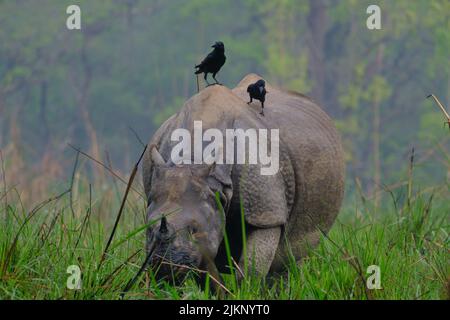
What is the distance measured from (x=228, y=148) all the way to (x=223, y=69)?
28930mm

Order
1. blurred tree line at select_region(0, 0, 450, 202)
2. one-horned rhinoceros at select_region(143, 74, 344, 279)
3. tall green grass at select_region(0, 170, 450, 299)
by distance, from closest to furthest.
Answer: tall green grass at select_region(0, 170, 450, 299)
one-horned rhinoceros at select_region(143, 74, 344, 279)
blurred tree line at select_region(0, 0, 450, 202)

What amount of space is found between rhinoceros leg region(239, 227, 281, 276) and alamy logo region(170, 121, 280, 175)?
293 millimetres

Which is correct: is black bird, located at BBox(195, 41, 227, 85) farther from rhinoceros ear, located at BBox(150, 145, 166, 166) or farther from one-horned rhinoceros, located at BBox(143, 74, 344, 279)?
rhinoceros ear, located at BBox(150, 145, 166, 166)

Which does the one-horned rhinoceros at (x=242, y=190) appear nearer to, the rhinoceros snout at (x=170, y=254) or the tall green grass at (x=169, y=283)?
the rhinoceros snout at (x=170, y=254)

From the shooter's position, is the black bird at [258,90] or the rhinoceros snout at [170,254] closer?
the rhinoceros snout at [170,254]

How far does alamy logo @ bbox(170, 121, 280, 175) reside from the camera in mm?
5156

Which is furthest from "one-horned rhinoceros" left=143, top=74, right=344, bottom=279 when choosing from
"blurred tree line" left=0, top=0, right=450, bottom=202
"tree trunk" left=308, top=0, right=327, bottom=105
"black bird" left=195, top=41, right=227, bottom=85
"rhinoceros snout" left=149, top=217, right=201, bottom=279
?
"tree trunk" left=308, top=0, right=327, bottom=105

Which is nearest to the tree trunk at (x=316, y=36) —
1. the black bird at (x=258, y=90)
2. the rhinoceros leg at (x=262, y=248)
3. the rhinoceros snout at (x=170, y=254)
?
the black bird at (x=258, y=90)

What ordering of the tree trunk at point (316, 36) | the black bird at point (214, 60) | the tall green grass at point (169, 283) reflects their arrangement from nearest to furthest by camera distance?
the tall green grass at point (169, 283) → the black bird at point (214, 60) → the tree trunk at point (316, 36)

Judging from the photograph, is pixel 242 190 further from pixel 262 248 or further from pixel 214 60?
pixel 214 60

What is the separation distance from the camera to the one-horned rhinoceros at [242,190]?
487 centimetres

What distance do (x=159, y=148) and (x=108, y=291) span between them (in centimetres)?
107

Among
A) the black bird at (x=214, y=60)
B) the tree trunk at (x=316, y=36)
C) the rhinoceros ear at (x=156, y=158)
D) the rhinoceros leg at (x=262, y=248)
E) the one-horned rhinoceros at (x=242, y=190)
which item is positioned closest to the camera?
the one-horned rhinoceros at (x=242, y=190)

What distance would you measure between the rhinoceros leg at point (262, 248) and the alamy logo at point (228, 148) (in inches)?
11.6
